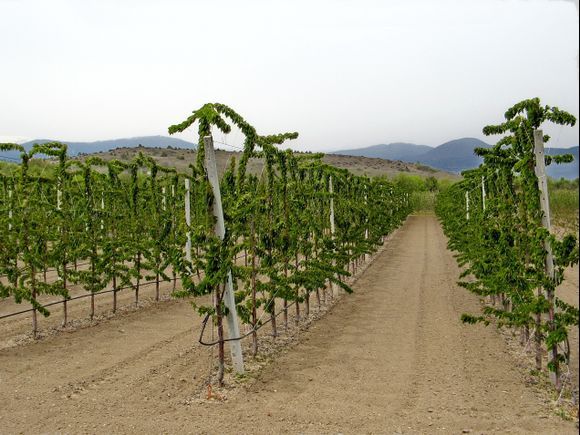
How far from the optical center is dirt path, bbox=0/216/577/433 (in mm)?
5973

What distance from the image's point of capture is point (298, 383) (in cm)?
730

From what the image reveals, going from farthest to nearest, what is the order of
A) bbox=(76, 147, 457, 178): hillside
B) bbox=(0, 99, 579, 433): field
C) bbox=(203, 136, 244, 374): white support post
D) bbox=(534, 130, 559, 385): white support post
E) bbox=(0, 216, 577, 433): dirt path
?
bbox=(76, 147, 457, 178): hillside → bbox=(203, 136, 244, 374): white support post → bbox=(534, 130, 559, 385): white support post → bbox=(0, 99, 579, 433): field → bbox=(0, 216, 577, 433): dirt path

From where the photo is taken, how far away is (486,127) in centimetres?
781

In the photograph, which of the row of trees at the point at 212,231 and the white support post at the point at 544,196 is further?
the row of trees at the point at 212,231

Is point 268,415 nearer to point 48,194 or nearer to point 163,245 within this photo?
point 163,245

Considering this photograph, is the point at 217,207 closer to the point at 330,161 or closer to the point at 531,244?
the point at 531,244

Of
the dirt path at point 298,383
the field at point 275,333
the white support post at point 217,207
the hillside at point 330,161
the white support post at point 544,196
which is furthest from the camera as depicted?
the hillside at point 330,161

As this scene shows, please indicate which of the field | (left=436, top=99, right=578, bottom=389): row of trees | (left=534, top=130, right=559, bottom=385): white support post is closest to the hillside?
the field

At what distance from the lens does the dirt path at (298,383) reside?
5.97 m

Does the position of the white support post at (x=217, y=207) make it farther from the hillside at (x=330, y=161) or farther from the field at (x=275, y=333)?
the hillside at (x=330, y=161)

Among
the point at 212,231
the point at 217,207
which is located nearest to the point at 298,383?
the point at 212,231

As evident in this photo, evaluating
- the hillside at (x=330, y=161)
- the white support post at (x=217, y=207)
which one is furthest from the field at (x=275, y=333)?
the hillside at (x=330, y=161)

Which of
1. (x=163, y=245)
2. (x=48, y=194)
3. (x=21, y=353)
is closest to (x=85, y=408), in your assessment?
(x=21, y=353)

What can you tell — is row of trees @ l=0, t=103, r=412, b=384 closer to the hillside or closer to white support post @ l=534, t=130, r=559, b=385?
white support post @ l=534, t=130, r=559, b=385
